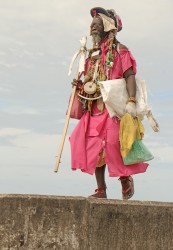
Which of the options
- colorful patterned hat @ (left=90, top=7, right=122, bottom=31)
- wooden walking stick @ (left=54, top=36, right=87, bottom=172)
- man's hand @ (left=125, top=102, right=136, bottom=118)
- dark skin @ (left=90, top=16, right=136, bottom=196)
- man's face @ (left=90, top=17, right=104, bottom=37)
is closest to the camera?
wooden walking stick @ (left=54, top=36, right=87, bottom=172)

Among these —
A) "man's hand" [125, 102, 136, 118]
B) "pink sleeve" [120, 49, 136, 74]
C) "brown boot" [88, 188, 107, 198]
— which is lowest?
"brown boot" [88, 188, 107, 198]

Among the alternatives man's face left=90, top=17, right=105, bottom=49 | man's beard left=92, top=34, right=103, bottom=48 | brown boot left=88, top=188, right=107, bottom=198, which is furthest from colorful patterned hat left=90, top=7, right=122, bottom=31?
brown boot left=88, top=188, right=107, bottom=198

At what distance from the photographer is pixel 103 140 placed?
4844 mm

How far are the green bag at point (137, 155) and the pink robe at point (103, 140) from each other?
10 centimetres

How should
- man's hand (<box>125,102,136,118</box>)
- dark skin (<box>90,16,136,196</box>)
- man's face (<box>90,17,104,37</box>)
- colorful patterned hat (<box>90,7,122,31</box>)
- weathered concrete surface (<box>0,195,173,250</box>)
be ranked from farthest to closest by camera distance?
colorful patterned hat (<box>90,7,122,31</box>) → man's face (<box>90,17,104,37</box>) → dark skin (<box>90,16,136,196</box>) → man's hand (<box>125,102,136,118</box>) → weathered concrete surface (<box>0,195,173,250</box>)

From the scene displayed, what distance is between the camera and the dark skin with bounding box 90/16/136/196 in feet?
16.1

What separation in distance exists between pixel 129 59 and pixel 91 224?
205 centimetres

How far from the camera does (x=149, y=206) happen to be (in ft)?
12.1

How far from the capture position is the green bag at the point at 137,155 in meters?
4.73

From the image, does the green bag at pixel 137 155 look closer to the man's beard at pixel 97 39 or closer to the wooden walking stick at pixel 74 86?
the wooden walking stick at pixel 74 86

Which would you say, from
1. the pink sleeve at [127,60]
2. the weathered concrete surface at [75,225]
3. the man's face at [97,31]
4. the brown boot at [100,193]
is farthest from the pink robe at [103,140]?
the weathered concrete surface at [75,225]

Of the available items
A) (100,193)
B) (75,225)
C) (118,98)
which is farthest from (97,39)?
(75,225)

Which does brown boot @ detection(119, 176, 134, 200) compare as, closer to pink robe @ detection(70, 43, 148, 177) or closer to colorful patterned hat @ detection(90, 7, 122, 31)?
pink robe @ detection(70, 43, 148, 177)

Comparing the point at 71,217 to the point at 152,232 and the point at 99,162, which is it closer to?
the point at 152,232
